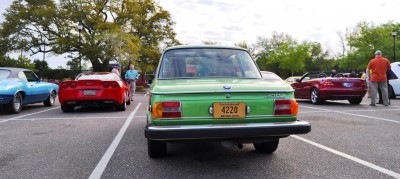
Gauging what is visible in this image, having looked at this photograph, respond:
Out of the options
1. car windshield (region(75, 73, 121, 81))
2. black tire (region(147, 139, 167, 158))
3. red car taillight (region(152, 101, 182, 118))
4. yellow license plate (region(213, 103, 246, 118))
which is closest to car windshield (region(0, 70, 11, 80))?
car windshield (region(75, 73, 121, 81))

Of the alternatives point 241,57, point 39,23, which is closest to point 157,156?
point 241,57

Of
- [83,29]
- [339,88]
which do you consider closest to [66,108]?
[339,88]

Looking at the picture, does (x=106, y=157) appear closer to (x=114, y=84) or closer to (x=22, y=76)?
(x=114, y=84)

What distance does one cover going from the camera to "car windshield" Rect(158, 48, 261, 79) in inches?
182

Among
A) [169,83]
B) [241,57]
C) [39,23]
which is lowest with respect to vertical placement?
[169,83]

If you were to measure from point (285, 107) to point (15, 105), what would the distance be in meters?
8.46

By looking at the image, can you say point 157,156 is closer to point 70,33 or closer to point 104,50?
point 104,50

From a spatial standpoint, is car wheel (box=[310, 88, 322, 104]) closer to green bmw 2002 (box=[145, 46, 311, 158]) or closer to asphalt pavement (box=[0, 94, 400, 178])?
asphalt pavement (box=[0, 94, 400, 178])

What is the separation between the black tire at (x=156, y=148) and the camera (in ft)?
14.0

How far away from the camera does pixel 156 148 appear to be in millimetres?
4320

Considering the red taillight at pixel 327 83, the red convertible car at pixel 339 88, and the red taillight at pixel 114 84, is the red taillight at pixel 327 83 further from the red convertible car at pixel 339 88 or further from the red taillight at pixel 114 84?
the red taillight at pixel 114 84

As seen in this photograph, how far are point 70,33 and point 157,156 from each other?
40.5 m

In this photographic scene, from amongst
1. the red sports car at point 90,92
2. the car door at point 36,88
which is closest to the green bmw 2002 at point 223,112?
the red sports car at point 90,92

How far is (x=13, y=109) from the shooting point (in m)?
9.49
